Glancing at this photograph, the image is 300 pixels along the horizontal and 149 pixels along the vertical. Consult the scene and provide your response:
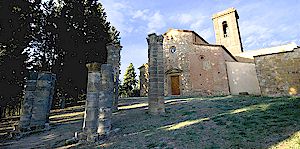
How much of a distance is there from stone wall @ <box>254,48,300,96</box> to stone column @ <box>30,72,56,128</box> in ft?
45.2

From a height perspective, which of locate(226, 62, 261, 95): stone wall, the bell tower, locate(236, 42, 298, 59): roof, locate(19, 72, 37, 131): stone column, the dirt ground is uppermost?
the bell tower

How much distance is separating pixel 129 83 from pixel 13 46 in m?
22.3

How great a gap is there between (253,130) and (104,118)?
5771 millimetres

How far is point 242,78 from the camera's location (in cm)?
1992

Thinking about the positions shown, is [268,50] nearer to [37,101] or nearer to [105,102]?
[105,102]

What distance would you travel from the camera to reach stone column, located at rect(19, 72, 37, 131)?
31.8 feet

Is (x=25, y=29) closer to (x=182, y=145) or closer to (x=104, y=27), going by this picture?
(x=104, y=27)

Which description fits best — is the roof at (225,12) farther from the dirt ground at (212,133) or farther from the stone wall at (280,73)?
the dirt ground at (212,133)

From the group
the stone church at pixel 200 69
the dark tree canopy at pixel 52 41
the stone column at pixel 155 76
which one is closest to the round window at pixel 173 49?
the stone church at pixel 200 69

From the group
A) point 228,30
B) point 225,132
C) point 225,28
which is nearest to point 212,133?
point 225,132

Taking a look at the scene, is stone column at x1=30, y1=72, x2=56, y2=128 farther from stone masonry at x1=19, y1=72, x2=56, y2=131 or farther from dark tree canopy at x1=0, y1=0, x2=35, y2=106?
dark tree canopy at x1=0, y1=0, x2=35, y2=106

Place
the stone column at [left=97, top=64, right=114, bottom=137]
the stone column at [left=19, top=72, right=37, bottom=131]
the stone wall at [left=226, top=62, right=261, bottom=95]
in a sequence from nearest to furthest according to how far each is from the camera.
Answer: the stone column at [left=97, top=64, right=114, bottom=137], the stone column at [left=19, top=72, right=37, bottom=131], the stone wall at [left=226, top=62, right=261, bottom=95]

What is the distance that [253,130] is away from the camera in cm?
574

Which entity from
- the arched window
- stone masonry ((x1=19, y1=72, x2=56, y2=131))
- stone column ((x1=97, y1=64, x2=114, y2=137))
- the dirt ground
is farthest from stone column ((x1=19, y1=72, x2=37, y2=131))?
Answer: the arched window
